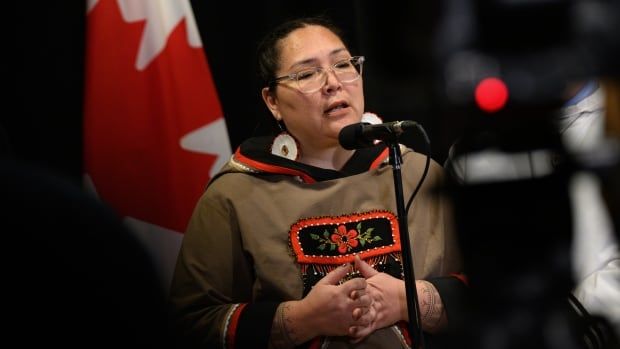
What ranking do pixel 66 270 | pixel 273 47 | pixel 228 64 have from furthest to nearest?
pixel 228 64
pixel 273 47
pixel 66 270

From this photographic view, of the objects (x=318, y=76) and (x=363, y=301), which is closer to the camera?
(x=363, y=301)

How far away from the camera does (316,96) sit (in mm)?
2475

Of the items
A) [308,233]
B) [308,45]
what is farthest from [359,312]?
[308,45]

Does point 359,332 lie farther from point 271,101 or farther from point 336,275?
point 271,101

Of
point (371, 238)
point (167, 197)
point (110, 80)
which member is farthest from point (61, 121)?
point (371, 238)

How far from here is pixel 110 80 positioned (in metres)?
2.84

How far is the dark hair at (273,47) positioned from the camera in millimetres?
2582

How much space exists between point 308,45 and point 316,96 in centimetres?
18

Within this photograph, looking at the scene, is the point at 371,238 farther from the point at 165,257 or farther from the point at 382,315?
the point at 165,257

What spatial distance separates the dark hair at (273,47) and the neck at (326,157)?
0.82 feet

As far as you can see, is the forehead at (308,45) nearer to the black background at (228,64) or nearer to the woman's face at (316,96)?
the woman's face at (316,96)

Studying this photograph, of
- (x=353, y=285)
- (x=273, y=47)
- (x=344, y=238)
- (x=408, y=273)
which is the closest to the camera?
(x=408, y=273)

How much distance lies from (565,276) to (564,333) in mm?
153

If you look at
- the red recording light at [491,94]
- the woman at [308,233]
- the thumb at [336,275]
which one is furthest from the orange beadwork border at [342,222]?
the red recording light at [491,94]
